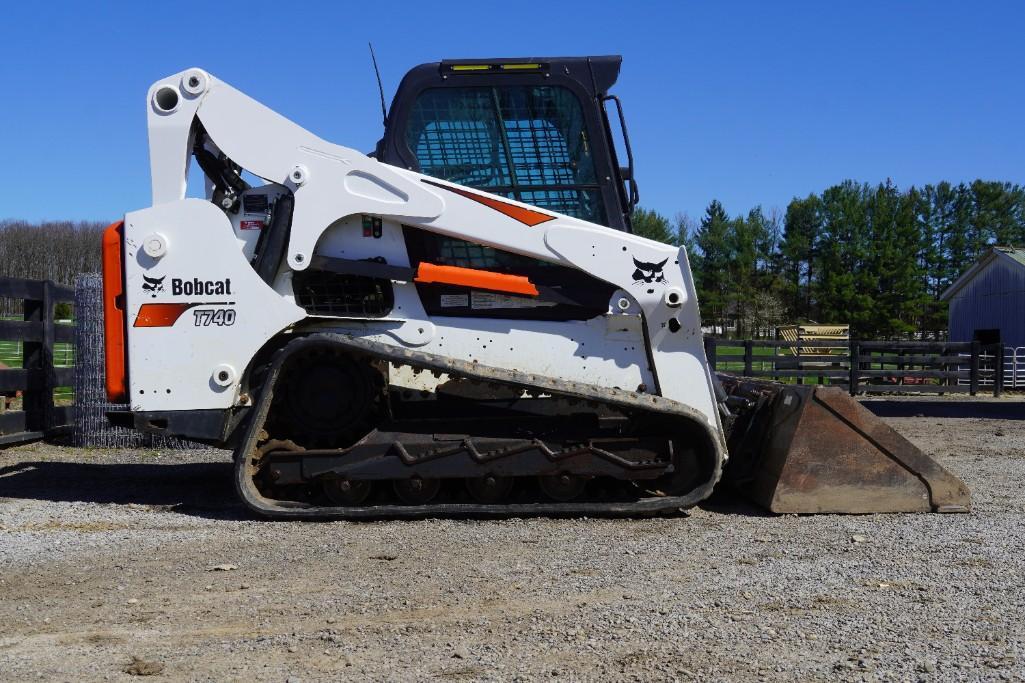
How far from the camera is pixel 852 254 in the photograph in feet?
217

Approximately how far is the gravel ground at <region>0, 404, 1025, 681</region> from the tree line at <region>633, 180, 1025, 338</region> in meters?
56.5

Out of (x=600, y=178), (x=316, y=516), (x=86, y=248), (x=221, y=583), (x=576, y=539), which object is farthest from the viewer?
(x=86, y=248)

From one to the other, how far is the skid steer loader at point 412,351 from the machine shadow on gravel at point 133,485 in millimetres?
739

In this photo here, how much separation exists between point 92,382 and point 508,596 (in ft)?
22.0

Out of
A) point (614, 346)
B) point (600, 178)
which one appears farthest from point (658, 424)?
point (600, 178)

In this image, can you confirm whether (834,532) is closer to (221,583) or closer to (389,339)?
(389,339)

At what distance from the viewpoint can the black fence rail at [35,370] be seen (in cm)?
928

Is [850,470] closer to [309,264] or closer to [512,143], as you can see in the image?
[512,143]

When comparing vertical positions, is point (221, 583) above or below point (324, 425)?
below

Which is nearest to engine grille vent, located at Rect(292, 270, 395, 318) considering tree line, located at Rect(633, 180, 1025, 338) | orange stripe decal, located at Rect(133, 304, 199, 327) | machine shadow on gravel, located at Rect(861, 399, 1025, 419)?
orange stripe decal, located at Rect(133, 304, 199, 327)

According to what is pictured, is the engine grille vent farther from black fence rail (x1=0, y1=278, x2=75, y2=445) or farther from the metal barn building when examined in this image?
the metal barn building

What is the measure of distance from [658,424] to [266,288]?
262 cm

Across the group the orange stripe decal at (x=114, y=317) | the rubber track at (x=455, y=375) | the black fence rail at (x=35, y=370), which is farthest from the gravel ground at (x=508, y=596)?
the black fence rail at (x=35, y=370)

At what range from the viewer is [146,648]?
12.2 ft
